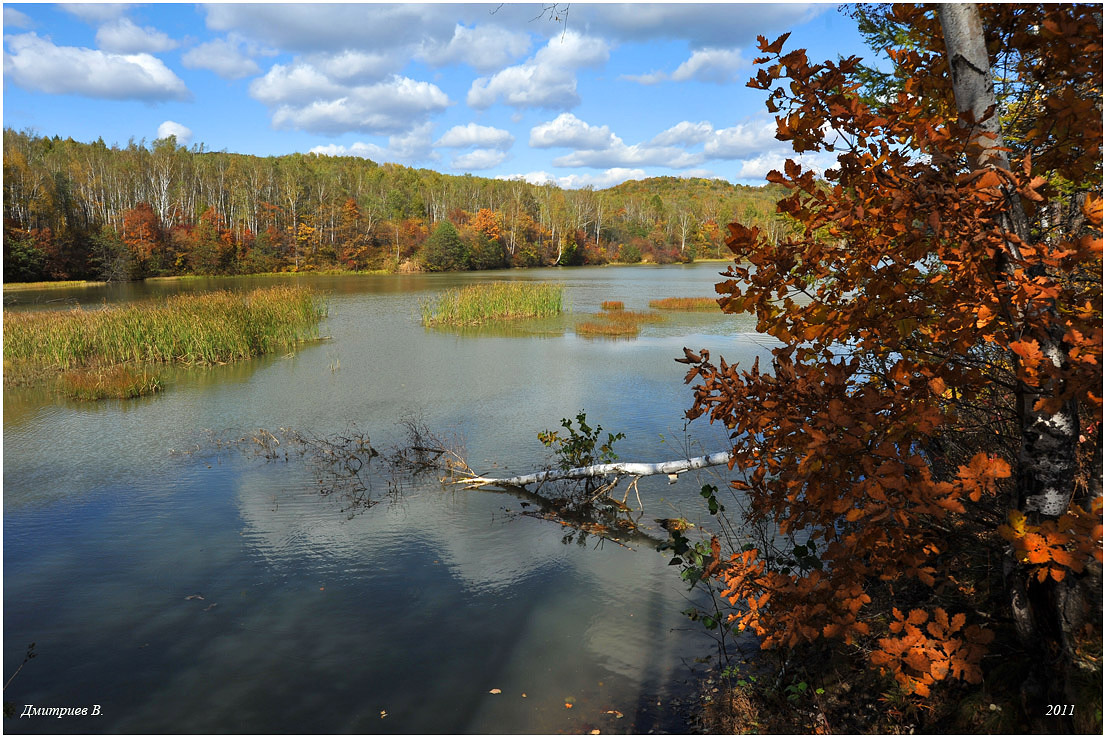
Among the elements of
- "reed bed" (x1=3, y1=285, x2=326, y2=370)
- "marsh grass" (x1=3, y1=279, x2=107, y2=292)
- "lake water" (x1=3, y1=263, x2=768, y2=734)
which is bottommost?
"lake water" (x1=3, y1=263, x2=768, y2=734)

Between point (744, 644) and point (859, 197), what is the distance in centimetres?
257

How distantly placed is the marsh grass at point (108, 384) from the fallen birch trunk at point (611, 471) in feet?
23.7

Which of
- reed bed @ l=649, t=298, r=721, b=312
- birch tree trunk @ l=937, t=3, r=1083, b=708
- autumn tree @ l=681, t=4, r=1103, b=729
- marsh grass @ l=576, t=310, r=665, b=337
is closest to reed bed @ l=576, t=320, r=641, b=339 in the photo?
marsh grass @ l=576, t=310, r=665, b=337

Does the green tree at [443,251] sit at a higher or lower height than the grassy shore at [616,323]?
higher

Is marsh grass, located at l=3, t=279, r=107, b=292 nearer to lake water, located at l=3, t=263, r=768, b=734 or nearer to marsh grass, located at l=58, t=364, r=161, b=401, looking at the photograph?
marsh grass, located at l=58, t=364, r=161, b=401

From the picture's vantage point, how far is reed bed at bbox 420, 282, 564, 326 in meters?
19.8

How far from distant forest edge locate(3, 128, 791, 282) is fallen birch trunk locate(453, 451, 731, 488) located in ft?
92.1

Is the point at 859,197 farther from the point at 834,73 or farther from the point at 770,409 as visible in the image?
the point at 770,409

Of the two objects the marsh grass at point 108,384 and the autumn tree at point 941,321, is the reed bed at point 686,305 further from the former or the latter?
the autumn tree at point 941,321

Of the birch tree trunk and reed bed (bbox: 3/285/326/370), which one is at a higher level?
the birch tree trunk

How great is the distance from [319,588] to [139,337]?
37.7ft

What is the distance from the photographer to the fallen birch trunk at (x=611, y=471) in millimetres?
5012

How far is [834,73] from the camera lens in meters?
2.06

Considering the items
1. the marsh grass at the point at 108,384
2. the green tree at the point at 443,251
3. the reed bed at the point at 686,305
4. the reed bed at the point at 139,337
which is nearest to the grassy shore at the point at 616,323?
the reed bed at the point at 686,305
